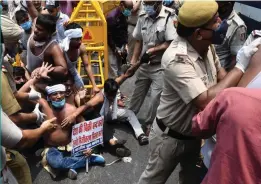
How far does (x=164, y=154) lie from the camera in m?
2.22

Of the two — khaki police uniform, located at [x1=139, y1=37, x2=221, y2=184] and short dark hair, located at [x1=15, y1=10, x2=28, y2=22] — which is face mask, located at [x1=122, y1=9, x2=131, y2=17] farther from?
khaki police uniform, located at [x1=139, y1=37, x2=221, y2=184]

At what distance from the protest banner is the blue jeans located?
9 centimetres

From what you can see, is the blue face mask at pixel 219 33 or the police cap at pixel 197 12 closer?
the police cap at pixel 197 12

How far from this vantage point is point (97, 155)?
328 centimetres

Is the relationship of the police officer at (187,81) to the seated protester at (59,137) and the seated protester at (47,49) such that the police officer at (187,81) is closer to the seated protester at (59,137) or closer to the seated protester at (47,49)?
the seated protester at (59,137)

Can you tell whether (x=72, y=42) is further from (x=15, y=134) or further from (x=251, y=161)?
(x=251, y=161)

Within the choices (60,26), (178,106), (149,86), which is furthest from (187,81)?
(60,26)

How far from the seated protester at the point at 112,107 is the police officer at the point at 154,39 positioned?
19 centimetres

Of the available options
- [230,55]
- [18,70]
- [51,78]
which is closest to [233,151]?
[230,55]

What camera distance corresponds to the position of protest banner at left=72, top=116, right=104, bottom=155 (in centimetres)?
303

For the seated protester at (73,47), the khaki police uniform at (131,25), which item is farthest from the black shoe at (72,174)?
the khaki police uniform at (131,25)

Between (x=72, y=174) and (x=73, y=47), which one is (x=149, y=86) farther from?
(x=72, y=174)

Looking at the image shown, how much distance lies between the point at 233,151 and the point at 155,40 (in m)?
2.55

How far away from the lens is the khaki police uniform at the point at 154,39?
3.56 meters
